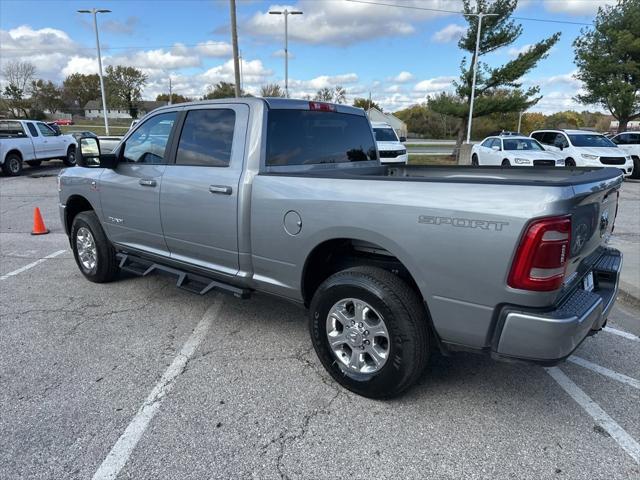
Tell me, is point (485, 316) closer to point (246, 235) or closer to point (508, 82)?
point (246, 235)

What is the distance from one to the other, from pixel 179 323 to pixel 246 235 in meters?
1.33

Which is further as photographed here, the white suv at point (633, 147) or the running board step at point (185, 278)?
the white suv at point (633, 147)

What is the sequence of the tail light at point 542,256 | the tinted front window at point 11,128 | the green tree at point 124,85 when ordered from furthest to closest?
the green tree at point 124,85 → the tinted front window at point 11,128 → the tail light at point 542,256

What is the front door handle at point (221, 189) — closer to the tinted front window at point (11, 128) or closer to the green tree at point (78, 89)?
the tinted front window at point (11, 128)

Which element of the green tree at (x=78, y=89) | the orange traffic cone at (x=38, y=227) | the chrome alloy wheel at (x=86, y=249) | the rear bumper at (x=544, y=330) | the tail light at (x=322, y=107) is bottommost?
the orange traffic cone at (x=38, y=227)

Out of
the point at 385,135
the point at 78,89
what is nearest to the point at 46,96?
the point at 78,89

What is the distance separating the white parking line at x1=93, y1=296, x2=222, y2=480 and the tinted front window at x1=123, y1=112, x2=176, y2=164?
1608 millimetres

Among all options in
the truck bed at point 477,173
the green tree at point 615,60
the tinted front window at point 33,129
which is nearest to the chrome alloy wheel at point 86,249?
the truck bed at point 477,173

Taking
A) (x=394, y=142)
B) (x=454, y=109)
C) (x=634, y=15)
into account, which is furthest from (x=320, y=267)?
(x=634, y=15)

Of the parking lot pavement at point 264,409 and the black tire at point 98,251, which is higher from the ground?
the black tire at point 98,251

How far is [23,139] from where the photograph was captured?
54.4 ft

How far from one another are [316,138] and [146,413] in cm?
238

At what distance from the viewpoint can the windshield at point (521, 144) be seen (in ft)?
53.5

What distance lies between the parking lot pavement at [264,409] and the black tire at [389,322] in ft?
0.49
